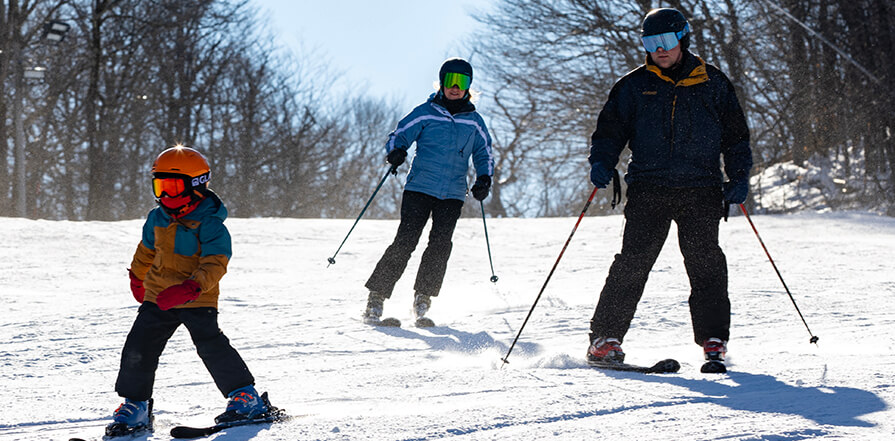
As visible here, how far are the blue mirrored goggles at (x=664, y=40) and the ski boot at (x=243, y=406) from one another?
204 cm

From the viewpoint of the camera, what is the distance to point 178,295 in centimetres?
269

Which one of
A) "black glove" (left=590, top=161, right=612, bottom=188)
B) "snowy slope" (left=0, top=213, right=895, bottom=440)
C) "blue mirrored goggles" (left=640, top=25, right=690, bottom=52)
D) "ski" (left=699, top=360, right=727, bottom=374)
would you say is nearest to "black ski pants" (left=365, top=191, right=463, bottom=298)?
"snowy slope" (left=0, top=213, right=895, bottom=440)

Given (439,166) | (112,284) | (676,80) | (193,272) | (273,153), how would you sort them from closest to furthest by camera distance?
(193,272)
(676,80)
(439,166)
(112,284)
(273,153)

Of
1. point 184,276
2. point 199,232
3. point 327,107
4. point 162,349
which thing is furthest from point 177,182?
point 327,107

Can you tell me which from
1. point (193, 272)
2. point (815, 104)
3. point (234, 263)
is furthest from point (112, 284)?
point (815, 104)

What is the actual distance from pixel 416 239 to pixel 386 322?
512 millimetres

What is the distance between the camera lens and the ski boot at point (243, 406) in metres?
2.80

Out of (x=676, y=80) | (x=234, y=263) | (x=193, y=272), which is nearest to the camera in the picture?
(x=193, y=272)

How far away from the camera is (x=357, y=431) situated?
2.65 metres

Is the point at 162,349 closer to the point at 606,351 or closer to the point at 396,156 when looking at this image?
the point at 606,351

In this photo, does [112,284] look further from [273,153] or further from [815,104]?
[273,153]

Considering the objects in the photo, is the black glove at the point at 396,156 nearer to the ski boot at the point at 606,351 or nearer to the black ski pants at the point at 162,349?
the ski boot at the point at 606,351

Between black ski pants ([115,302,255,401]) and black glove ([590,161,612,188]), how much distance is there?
5.33 feet

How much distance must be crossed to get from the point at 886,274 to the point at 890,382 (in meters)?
4.11
